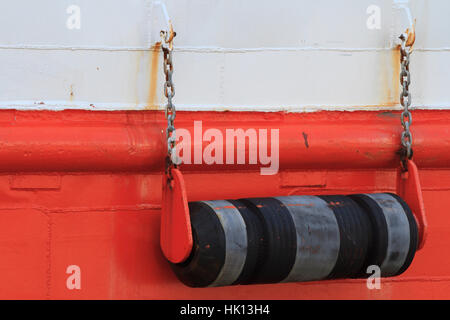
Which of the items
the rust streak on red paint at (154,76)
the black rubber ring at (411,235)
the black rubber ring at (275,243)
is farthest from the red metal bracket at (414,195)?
the rust streak on red paint at (154,76)

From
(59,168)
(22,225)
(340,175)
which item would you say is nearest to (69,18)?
(59,168)

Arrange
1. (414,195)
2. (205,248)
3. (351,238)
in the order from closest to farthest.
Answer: (205,248)
(351,238)
(414,195)

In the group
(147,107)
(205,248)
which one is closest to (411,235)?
(205,248)

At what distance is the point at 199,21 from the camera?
7.23 feet

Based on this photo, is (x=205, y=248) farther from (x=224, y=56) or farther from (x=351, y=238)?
(x=224, y=56)

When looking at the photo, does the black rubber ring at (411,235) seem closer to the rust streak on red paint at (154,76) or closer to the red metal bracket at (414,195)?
the red metal bracket at (414,195)

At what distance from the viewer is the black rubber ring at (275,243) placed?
1961 mm

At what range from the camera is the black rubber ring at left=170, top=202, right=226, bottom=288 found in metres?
1.92

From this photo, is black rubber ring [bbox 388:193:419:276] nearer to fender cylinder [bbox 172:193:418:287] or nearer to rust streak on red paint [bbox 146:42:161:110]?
fender cylinder [bbox 172:193:418:287]

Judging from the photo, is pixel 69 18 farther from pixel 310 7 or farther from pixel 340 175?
pixel 340 175

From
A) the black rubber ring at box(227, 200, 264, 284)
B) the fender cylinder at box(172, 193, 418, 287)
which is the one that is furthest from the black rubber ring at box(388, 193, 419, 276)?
the black rubber ring at box(227, 200, 264, 284)

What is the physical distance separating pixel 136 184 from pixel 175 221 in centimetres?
27

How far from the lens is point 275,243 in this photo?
6.42 feet

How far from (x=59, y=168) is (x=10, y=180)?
0.18 m
